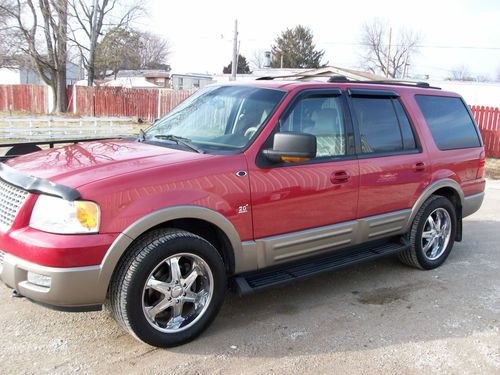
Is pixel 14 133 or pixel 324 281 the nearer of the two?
pixel 324 281

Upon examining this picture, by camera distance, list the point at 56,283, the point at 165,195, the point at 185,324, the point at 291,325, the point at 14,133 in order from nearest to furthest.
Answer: the point at 56,283 → the point at 165,195 → the point at 185,324 → the point at 291,325 → the point at 14,133

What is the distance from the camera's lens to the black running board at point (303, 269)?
3756 millimetres

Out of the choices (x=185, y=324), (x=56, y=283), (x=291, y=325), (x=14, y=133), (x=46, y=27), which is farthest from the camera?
(x=46, y=27)

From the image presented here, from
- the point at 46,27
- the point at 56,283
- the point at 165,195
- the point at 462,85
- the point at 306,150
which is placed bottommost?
the point at 56,283

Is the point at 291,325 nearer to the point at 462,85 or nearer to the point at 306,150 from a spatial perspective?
the point at 306,150

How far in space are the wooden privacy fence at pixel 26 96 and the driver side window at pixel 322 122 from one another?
36.7m

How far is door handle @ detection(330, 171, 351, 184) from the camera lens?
414cm

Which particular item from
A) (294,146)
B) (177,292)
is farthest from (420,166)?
(177,292)

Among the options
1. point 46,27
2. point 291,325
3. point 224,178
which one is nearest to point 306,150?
point 224,178

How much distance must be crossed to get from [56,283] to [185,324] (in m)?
0.99

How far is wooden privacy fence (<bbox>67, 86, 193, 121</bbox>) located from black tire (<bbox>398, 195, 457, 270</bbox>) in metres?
24.8

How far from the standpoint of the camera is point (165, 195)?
10.7ft

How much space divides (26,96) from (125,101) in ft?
35.2

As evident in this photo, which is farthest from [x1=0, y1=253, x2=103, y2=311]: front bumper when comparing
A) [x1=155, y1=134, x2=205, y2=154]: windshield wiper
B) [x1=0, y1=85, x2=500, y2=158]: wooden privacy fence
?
[x1=0, y1=85, x2=500, y2=158]: wooden privacy fence
